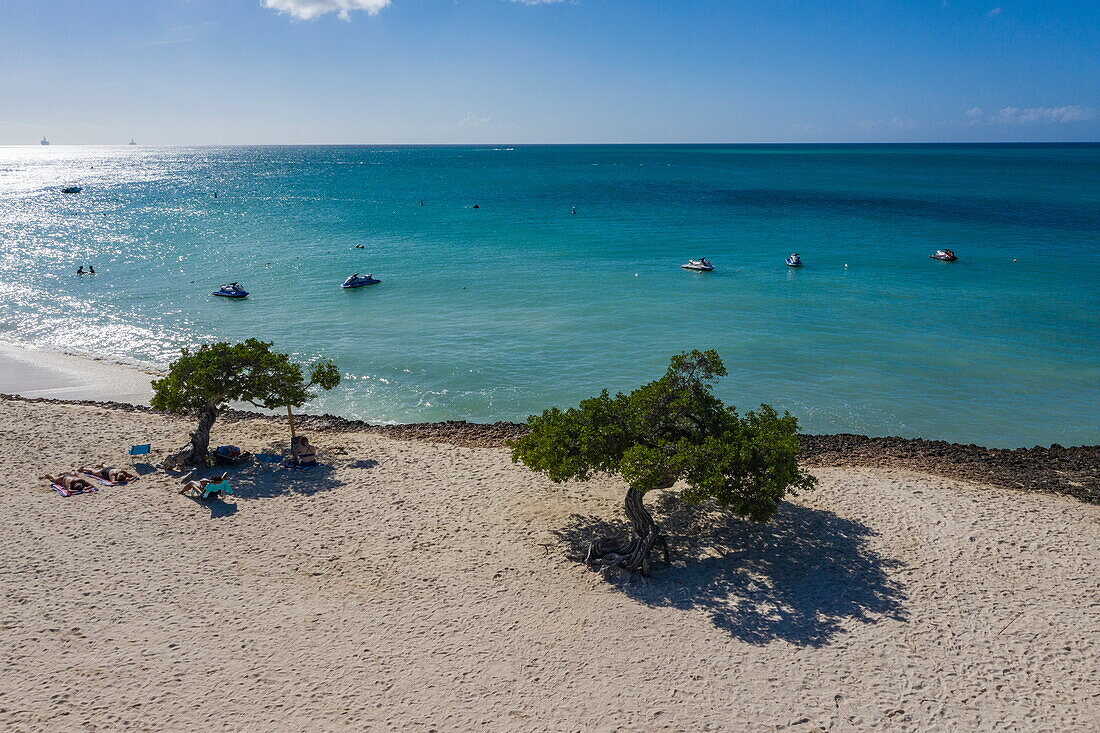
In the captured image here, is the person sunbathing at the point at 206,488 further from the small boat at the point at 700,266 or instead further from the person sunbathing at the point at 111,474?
the small boat at the point at 700,266

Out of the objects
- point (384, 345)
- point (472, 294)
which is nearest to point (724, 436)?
point (384, 345)

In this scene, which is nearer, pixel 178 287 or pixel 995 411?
pixel 995 411

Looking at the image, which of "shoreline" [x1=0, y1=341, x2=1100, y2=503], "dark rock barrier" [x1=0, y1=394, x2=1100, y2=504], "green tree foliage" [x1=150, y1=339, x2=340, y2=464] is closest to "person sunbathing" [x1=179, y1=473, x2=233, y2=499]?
"green tree foliage" [x1=150, y1=339, x2=340, y2=464]

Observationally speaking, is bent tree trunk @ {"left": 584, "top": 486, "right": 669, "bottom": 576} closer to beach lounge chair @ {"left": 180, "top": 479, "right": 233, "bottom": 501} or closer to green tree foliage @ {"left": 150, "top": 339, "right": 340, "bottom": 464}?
beach lounge chair @ {"left": 180, "top": 479, "right": 233, "bottom": 501}

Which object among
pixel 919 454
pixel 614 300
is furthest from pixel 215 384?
pixel 614 300

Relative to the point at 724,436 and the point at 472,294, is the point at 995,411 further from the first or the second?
the point at 472,294

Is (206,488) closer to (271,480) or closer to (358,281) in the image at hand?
(271,480)
